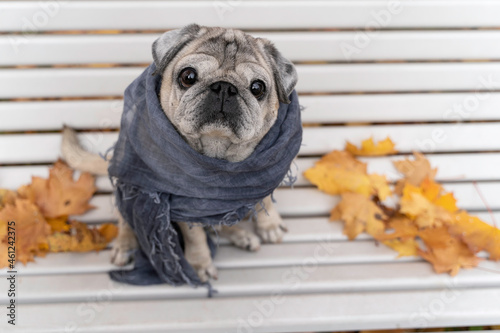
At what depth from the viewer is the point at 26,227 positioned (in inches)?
79.1

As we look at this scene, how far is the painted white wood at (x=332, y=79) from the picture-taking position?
2.31 m

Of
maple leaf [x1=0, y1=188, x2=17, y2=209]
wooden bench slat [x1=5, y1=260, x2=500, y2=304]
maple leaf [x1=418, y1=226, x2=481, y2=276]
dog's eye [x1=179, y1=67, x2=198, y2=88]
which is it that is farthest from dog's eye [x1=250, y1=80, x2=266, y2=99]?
maple leaf [x1=0, y1=188, x2=17, y2=209]

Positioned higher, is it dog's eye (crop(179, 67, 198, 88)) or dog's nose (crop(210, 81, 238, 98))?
dog's eye (crop(179, 67, 198, 88))

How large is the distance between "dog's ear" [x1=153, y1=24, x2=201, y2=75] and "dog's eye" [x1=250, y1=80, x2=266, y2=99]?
0.34 metres

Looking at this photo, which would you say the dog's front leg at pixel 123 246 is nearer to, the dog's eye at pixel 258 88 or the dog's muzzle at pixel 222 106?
the dog's muzzle at pixel 222 106

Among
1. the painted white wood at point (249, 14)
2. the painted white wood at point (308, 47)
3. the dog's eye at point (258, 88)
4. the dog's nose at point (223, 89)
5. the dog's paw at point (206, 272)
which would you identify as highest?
the painted white wood at point (249, 14)

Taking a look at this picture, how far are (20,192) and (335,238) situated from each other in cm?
175

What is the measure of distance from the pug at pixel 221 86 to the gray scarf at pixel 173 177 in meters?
0.06

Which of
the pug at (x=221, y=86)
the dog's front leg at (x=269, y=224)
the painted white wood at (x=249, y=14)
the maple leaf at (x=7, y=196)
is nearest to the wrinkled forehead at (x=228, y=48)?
the pug at (x=221, y=86)

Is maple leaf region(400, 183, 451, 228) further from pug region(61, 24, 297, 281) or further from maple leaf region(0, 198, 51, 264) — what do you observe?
maple leaf region(0, 198, 51, 264)

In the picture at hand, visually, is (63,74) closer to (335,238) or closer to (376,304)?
(335,238)

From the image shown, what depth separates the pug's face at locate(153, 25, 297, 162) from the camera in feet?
4.88

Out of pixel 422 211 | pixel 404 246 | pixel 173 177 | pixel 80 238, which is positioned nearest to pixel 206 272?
pixel 173 177

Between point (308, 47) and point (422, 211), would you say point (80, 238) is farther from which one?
point (422, 211)
